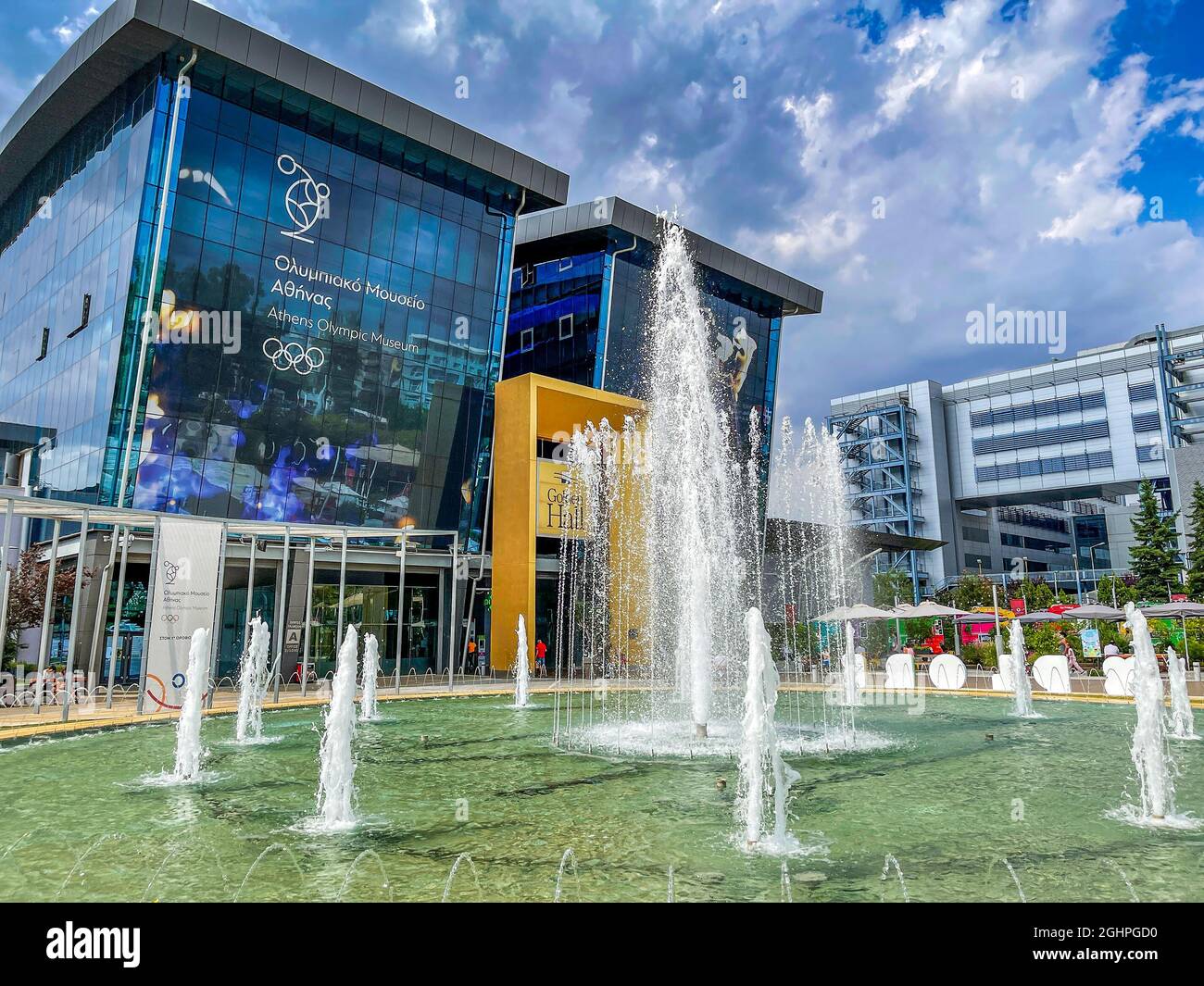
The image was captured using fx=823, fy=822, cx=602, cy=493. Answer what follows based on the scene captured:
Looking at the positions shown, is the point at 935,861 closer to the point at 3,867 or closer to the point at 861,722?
the point at 3,867

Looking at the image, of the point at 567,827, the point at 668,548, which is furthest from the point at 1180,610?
the point at 567,827

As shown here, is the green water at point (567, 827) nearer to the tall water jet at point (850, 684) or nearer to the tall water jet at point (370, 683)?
the tall water jet at point (370, 683)

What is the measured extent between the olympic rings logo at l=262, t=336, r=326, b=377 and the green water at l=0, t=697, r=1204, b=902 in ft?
60.5

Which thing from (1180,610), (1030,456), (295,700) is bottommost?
(295,700)

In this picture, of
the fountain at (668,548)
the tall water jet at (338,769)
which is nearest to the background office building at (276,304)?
the fountain at (668,548)

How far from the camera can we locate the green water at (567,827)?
5.72 metres

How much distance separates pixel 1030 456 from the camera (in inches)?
2894

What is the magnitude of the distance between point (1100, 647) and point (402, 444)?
26.9 metres

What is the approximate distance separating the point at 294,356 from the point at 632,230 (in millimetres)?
16689

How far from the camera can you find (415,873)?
6000mm

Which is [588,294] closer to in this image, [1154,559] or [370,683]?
[370,683]

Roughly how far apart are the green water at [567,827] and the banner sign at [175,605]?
3.58 metres

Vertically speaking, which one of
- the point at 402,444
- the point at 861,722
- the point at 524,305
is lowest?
the point at 861,722
